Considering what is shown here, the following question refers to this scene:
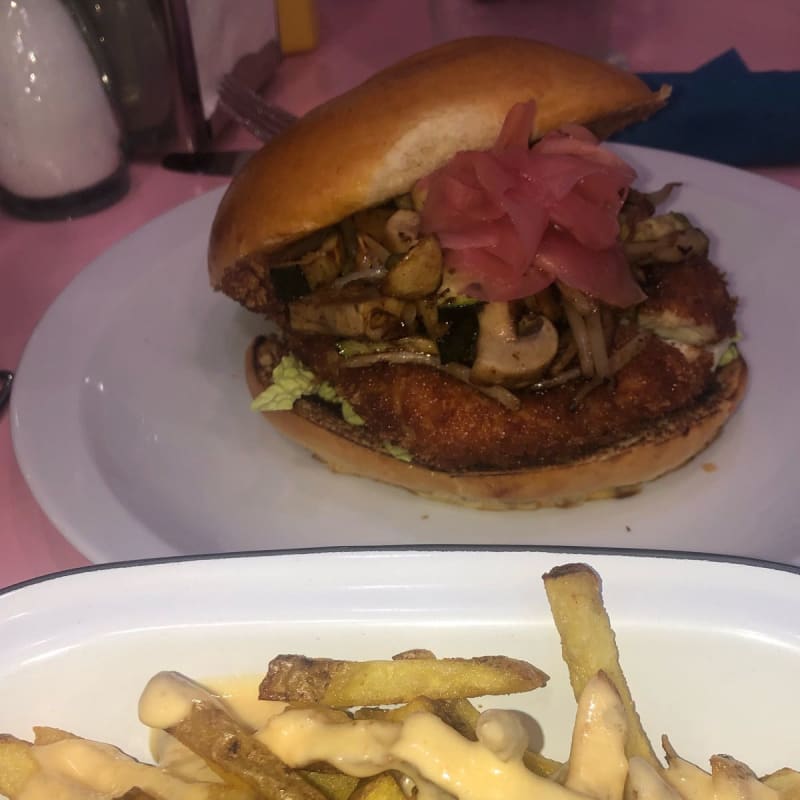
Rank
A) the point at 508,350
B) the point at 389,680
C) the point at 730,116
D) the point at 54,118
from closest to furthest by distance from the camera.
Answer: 1. the point at 389,680
2. the point at 508,350
3. the point at 54,118
4. the point at 730,116

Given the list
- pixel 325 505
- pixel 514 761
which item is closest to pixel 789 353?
pixel 325 505

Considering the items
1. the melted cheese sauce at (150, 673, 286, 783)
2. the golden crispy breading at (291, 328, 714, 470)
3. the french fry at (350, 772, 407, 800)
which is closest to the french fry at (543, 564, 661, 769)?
the french fry at (350, 772, 407, 800)

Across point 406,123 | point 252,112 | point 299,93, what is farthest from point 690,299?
point 299,93

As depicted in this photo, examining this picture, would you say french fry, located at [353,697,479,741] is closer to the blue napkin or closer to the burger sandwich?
the burger sandwich

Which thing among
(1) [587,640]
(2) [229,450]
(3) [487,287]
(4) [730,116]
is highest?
(1) [587,640]

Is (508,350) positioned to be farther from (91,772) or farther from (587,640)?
(91,772)

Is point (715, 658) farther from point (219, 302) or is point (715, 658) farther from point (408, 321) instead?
point (219, 302)

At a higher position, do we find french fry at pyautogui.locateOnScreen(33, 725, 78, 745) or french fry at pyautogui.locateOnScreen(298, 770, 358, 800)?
french fry at pyautogui.locateOnScreen(33, 725, 78, 745)
